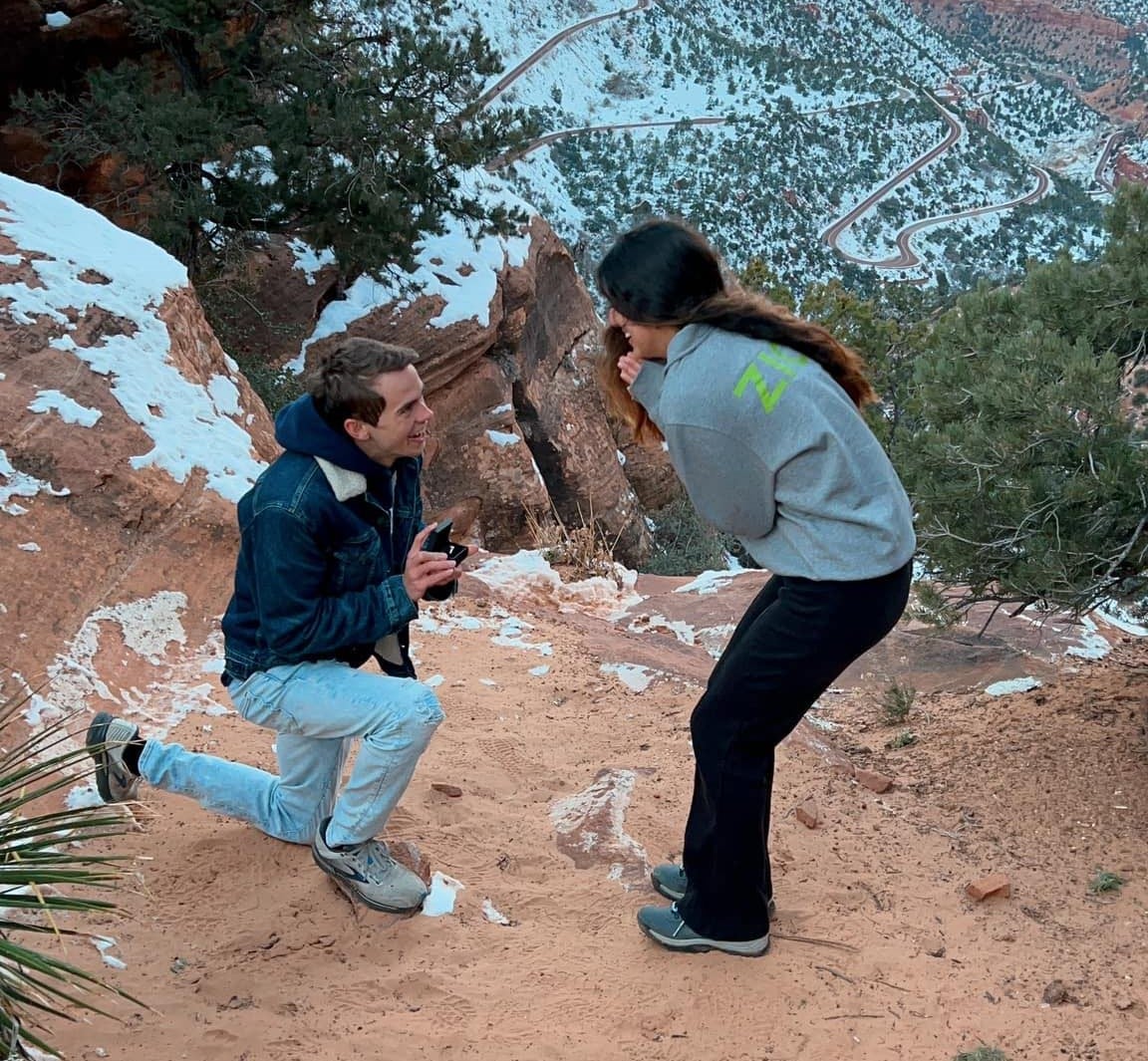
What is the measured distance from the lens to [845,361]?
232 cm

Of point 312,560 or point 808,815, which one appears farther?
point 808,815

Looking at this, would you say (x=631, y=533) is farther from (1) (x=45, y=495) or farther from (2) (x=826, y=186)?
(2) (x=826, y=186)

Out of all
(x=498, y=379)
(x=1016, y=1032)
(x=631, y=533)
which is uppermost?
(x=1016, y=1032)

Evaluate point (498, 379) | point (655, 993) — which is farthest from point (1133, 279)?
point (498, 379)

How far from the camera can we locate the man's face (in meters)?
2.47

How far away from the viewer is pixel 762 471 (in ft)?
7.13

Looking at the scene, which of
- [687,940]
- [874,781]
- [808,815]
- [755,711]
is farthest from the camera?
[874,781]

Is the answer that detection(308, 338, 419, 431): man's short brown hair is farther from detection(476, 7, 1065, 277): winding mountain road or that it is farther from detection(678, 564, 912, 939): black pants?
detection(476, 7, 1065, 277): winding mountain road

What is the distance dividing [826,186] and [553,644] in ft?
142

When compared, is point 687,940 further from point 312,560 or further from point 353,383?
point 353,383

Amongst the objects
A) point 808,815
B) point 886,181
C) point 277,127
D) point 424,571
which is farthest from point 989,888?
point 886,181

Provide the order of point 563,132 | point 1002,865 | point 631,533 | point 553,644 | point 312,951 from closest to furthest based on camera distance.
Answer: point 312,951, point 1002,865, point 553,644, point 631,533, point 563,132

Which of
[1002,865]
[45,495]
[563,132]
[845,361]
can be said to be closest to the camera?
[845,361]

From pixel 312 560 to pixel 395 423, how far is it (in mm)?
364
